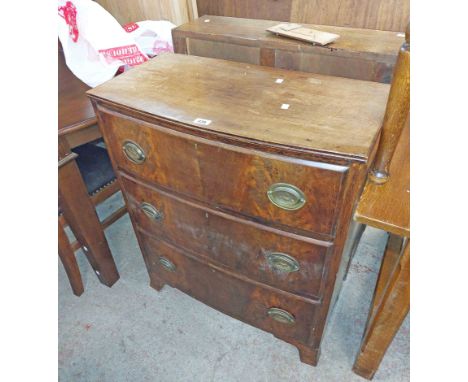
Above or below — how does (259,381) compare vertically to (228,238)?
below

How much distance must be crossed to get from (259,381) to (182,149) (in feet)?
3.12

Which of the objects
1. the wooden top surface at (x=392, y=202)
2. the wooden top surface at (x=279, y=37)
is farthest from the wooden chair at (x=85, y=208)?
the wooden top surface at (x=392, y=202)

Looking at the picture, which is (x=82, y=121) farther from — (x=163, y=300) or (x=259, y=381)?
(x=259, y=381)

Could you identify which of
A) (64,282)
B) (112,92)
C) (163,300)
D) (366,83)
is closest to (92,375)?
(163,300)

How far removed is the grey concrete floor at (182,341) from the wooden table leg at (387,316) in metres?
0.12

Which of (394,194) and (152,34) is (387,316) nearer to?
(394,194)

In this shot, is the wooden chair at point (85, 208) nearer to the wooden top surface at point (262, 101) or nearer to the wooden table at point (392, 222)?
the wooden top surface at point (262, 101)

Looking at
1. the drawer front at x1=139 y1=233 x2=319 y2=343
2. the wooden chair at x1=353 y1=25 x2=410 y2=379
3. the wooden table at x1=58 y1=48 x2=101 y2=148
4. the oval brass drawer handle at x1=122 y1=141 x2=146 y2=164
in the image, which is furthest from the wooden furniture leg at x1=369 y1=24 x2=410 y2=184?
the wooden table at x1=58 y1=48 x2=101 y2=148

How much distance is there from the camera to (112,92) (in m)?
0.90

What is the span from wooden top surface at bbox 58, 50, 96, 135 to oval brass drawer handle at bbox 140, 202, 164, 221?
35cm

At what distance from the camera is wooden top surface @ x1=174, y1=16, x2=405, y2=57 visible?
0.97 m

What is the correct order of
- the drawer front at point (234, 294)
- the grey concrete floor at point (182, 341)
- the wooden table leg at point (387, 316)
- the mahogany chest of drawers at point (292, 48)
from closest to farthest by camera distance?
1. the wooden table leg at point (387, 316)
2. the mahogany chest of drawers at point (292, 48)
3. the drawer front at point (234, 294)
4. the grey concrete floor at point (182, 341)

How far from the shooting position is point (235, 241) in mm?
973

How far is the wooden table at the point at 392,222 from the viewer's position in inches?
29.1
